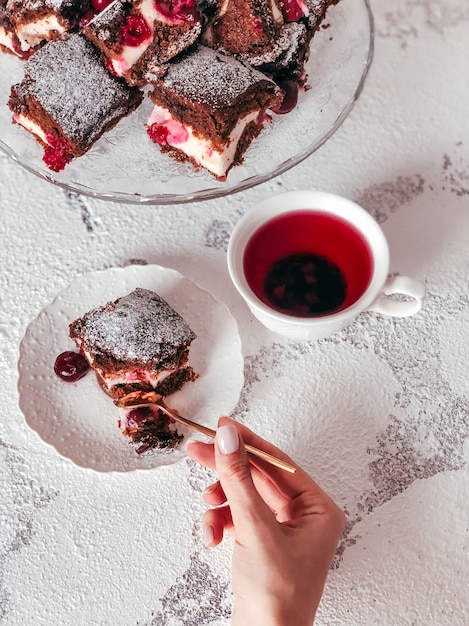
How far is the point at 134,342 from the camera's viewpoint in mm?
1450

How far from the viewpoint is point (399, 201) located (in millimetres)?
1686

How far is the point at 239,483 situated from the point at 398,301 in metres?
0.56

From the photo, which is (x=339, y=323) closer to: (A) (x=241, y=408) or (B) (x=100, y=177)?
(A) (x=241, y=408)

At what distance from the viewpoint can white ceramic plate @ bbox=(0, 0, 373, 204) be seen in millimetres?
1364

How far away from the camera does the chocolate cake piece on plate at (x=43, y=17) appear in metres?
1.45

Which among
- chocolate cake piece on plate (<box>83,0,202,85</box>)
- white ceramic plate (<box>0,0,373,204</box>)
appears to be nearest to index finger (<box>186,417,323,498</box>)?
white ceramic plate (<box>0,0,373,204</box>)

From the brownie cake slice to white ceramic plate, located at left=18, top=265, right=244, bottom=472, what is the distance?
0.06 meters

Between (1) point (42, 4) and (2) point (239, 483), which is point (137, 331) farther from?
(1) point (42, 4)

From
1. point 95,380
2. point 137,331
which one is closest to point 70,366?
point 95,380

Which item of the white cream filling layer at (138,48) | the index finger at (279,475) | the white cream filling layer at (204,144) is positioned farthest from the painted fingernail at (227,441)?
the white cream filling layer at (138,48)

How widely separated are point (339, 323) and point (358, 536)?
0.46m

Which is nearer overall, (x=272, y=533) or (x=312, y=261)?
(x=272, y=533)

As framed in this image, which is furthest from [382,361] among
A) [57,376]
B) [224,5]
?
[224,5]

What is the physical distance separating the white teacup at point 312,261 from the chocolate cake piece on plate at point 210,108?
0.47 feet
